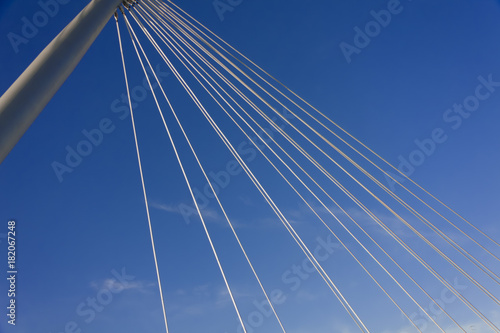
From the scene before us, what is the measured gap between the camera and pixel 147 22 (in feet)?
21.5

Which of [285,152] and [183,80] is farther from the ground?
[183,80]

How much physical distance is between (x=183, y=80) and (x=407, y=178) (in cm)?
490

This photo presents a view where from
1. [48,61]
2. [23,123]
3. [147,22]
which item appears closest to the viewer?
[23,123]

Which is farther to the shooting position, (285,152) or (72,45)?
(285,152)

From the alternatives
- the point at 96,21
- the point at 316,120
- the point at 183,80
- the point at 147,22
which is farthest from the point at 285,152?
the point at 96,21

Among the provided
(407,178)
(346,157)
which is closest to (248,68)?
(346,157)

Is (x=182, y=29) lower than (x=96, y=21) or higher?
higher

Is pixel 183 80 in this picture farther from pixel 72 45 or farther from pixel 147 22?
pixel 72 45

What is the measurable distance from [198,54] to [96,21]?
10.3 ft

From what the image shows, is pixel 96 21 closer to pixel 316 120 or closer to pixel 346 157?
pixel 316 120

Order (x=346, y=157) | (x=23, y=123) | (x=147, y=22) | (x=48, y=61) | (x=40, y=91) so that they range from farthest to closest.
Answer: (x=346, y=157) < (x=147, y=22) < (x=48, y=61) < (x=40, y=91) < (x=23, y=123)

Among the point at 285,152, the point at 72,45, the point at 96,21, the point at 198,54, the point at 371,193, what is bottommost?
the point at 371,193

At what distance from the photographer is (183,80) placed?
23.1ft

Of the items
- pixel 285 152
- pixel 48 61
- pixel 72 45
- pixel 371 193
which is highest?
pixel 72 45
